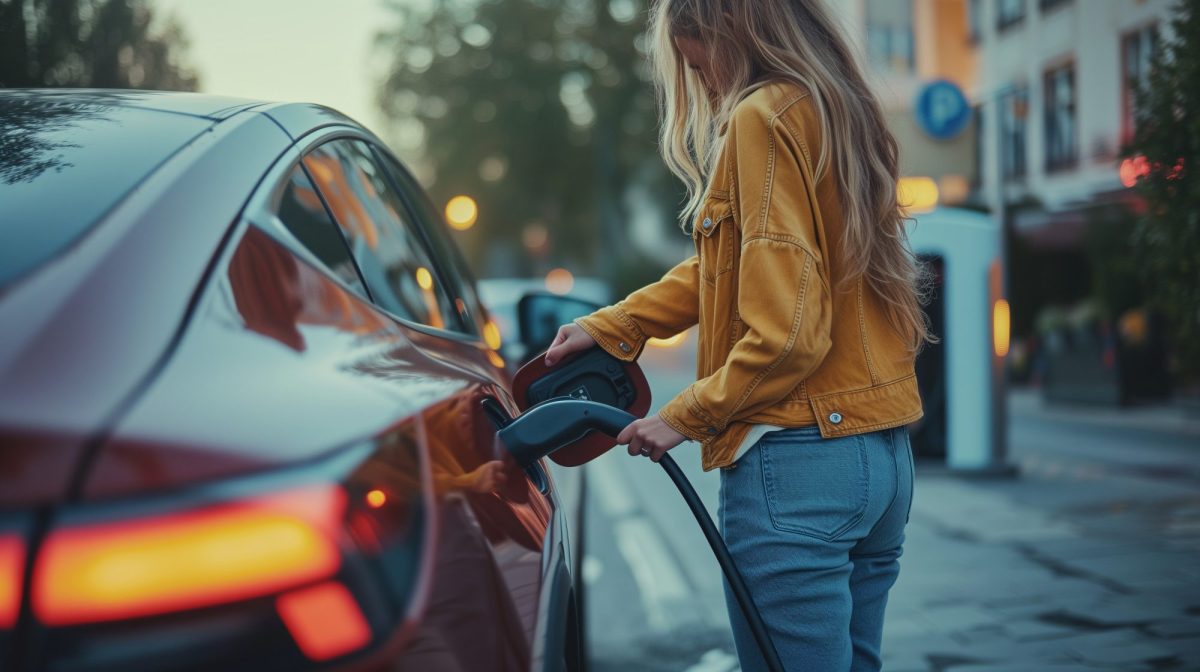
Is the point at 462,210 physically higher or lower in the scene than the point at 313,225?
higher

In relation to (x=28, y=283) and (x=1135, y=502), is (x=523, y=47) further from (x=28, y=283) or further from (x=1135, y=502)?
(x=28, y=283)

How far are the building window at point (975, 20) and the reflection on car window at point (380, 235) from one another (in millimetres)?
24418

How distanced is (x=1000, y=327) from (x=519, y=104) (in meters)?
33.0

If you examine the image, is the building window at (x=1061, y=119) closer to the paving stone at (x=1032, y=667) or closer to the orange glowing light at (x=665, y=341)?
the orange glowing light at (x=665, y=341)

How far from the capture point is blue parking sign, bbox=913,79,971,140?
995cm

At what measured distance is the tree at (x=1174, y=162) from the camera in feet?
14.7

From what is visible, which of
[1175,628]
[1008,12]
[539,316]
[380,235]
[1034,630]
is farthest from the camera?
[1008,12]

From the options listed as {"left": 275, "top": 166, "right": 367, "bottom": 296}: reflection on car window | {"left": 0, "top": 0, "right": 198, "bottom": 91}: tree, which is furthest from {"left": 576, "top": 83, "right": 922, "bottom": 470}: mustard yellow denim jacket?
{"left": 0, "top": 0, "right": 198, "bottom": 91}: tree

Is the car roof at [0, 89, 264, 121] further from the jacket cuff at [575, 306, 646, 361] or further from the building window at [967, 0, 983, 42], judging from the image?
the building window at [967, 0, 983, 42]

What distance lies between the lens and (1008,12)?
2339cm

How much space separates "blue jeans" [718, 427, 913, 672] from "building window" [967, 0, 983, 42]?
25.0 meters

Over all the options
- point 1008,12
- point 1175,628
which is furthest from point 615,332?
point 1008,12

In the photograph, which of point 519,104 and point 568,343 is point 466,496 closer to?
point 568,343

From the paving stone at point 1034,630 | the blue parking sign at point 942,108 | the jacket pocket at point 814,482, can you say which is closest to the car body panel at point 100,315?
the jacket pocket at point 814,482
